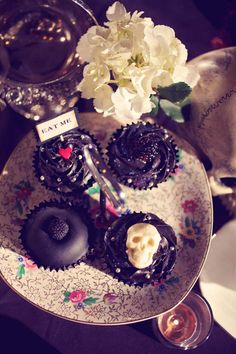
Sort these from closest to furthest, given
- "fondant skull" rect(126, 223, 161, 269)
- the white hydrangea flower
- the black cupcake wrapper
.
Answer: the white hydrangea flower → "fondant skull" rect(126, 223, 161, 269) → the black cupcake wrapper

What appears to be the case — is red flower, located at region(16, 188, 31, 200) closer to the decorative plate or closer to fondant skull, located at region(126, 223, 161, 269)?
the decorative plate

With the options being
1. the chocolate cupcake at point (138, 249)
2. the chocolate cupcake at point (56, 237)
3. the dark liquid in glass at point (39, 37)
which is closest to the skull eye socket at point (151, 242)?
the chocolate cupcake at point (138, 249)

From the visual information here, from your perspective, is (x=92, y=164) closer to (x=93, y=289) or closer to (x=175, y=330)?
(x=93, y=289)

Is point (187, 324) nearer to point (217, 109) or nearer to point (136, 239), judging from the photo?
point (136, 239)

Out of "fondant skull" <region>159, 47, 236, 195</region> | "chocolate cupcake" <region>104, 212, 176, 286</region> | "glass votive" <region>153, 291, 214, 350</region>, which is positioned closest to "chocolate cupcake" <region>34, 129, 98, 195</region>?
"chocolate cupcake" <region>104, 212, 176, 286</region>

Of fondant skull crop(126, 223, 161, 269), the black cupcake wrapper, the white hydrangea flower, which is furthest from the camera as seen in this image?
the black cupcake wrapper

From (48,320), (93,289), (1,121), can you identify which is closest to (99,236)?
(93,289)
